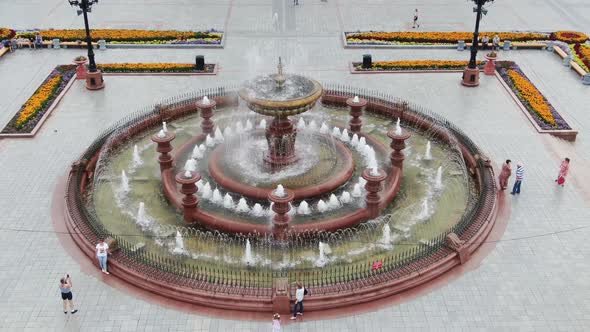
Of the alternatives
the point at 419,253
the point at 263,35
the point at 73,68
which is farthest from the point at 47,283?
the point at 263,35

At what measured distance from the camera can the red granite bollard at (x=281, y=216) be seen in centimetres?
1751

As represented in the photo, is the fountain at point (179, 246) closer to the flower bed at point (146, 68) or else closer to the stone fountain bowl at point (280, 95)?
the stone fountain bowl at point (280, 95)

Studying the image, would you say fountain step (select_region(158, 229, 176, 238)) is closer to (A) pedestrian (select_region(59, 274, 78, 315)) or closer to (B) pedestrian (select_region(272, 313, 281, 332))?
(A) pedestrian (select_region(59, 274, 78, 315))

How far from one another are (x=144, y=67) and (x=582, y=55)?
863 inches

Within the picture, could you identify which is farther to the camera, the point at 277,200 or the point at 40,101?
the point at 40,101

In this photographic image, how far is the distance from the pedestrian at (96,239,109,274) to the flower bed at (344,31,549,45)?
69.4ft

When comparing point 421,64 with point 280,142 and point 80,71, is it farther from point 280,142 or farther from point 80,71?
point 80,71

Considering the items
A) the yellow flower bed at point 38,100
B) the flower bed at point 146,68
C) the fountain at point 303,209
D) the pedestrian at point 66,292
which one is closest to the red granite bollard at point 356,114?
the fountain at point 303,209

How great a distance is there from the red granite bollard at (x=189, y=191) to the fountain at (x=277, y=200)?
0.03m

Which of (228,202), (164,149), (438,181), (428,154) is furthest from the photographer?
(428,154)

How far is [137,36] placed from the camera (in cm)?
3475

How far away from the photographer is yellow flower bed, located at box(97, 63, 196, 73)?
100 feet

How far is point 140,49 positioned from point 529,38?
832 inches

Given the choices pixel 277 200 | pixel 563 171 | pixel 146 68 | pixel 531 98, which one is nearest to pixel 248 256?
pixel 277 200
